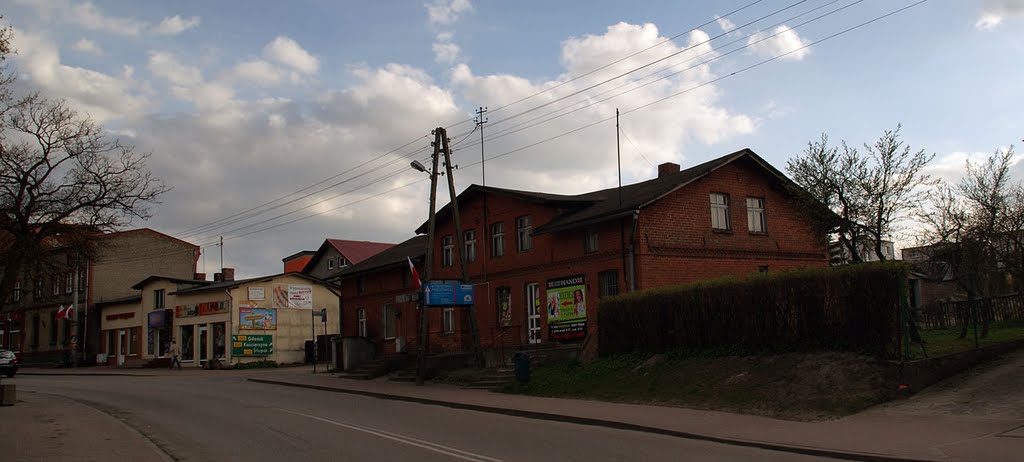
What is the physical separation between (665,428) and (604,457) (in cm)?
334

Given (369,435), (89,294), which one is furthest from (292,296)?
(369,435)

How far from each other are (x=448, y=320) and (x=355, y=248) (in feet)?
115

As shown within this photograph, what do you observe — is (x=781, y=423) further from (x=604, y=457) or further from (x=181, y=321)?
(x=181, y=321)

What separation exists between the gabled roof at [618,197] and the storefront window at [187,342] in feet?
82.9

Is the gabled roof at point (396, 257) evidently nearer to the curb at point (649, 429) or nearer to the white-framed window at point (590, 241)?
the white-framed window at point (590, 241)

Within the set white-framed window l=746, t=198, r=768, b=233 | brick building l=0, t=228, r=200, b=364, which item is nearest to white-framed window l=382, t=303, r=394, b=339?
white-framed window l=746, t=198, r=768, b=233

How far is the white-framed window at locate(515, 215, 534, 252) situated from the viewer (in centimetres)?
3167

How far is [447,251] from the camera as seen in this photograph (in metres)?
36.9

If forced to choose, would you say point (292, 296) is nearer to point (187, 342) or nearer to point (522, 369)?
point (187, 342)

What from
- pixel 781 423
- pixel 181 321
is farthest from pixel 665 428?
pixel 181 321

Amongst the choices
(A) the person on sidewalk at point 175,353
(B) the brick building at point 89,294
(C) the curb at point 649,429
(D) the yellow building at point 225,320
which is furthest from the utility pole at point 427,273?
(B) the brick building at point 89,294

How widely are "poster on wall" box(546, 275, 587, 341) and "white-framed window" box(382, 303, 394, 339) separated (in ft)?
40.7

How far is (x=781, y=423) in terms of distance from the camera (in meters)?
14.9

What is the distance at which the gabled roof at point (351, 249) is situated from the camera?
6769 cm
